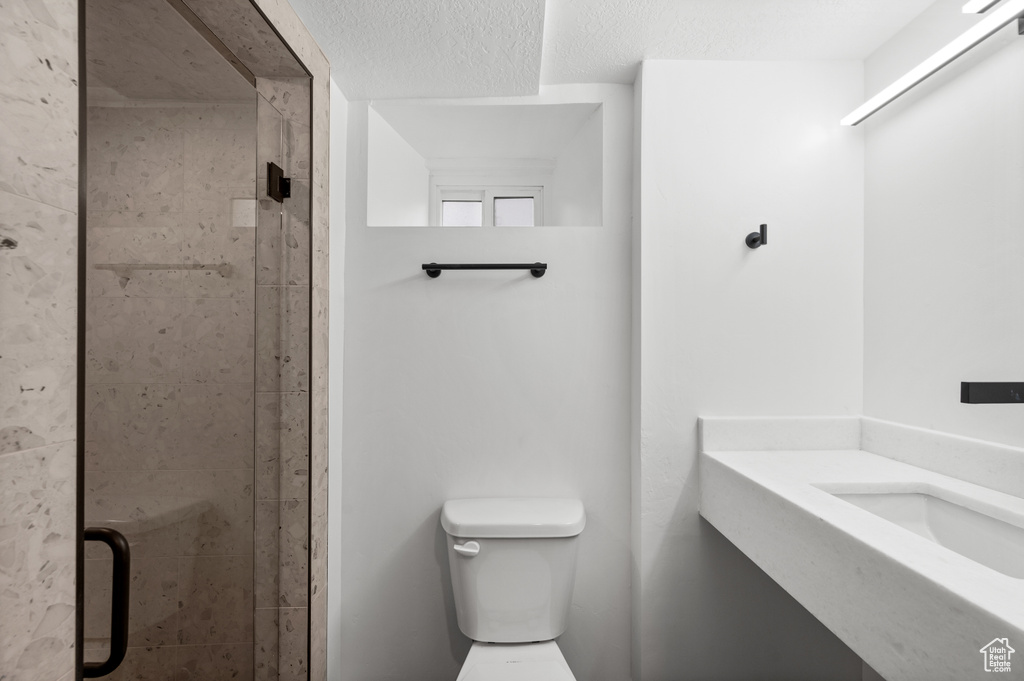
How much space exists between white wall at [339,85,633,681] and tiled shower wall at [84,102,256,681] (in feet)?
1.47

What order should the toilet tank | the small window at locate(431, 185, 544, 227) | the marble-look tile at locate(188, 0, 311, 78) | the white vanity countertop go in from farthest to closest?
the small window at locate(431, 185, 544, 227) < the toilet tank < the marble-look tile at locate(188, 0, 311, 78) < the white vanity countertop

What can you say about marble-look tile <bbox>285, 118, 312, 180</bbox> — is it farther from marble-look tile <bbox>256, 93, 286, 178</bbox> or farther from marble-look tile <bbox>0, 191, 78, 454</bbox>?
marble-look tile <bbox>0, 191, 78, 454</bbox>

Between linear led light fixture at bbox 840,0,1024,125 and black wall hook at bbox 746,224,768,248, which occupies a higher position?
linear led light fixture at bbox 840,0,1024,125

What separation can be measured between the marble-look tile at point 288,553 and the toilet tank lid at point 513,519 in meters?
0.41

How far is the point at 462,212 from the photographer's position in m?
2.00

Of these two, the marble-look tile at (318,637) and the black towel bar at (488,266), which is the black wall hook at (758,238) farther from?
the marble-look tile at (318,637)

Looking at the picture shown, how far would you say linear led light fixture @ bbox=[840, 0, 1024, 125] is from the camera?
932 mm

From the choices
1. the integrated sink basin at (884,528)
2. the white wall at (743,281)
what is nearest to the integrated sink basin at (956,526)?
the integrated sink basin at (884,528)

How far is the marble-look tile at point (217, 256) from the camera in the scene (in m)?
0.96

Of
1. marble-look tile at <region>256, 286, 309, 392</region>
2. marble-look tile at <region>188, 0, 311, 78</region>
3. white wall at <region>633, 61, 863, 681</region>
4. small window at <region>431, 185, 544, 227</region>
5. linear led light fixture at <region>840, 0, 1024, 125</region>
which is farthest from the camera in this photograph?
small window at <region>431, 185, 544, 227</region>

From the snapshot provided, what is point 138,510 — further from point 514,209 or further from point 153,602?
point 514,209

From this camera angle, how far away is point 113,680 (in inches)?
31.2

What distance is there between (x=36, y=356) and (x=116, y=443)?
281mm

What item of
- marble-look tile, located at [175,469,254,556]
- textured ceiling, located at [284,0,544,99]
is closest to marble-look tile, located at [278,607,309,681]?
marble-look tile, located at [175,469,254,556]
